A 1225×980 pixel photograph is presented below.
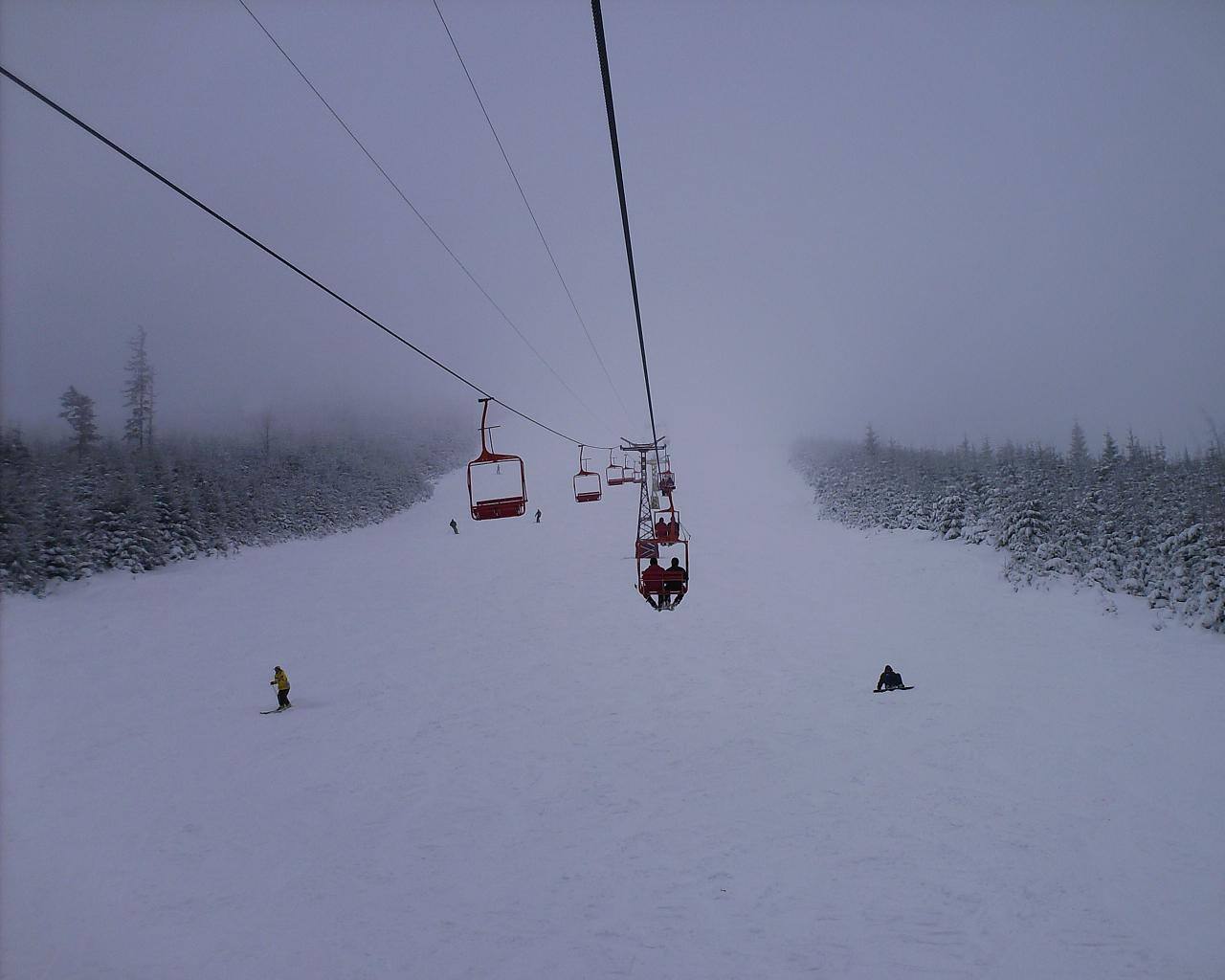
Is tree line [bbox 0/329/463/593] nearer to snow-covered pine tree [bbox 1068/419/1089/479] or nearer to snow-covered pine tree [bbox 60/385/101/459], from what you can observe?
snow-covered pine tree [bbox 60/385/101/459]

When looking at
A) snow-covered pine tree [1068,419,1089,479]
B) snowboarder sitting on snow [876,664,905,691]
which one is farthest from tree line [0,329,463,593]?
snow-covered pine tree [1068,419,1089,479]

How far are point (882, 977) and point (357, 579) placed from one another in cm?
2896

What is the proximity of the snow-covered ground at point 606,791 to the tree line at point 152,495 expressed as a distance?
2.92 m

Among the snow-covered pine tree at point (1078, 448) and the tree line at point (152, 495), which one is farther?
the snow-covered pine tree at point (1078, 448)

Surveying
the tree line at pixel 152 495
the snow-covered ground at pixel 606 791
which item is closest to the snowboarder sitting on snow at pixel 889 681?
the snow-covered ground at pixel 606 791

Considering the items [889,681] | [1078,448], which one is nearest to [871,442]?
[1078,448]

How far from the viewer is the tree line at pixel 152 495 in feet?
81.8

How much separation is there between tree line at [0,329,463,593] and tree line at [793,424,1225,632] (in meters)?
42.1

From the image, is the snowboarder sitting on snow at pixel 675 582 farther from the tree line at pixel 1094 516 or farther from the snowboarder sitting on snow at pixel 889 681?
the tree line at pixel 1094 516

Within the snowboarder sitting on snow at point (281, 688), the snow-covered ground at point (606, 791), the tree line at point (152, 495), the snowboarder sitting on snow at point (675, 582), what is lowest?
the snow-covered ground at point (606, 791)

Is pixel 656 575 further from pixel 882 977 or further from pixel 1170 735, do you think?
pixel 1170 735

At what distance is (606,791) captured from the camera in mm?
12992

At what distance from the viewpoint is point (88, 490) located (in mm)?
29047

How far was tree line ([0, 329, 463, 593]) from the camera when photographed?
981 inches
